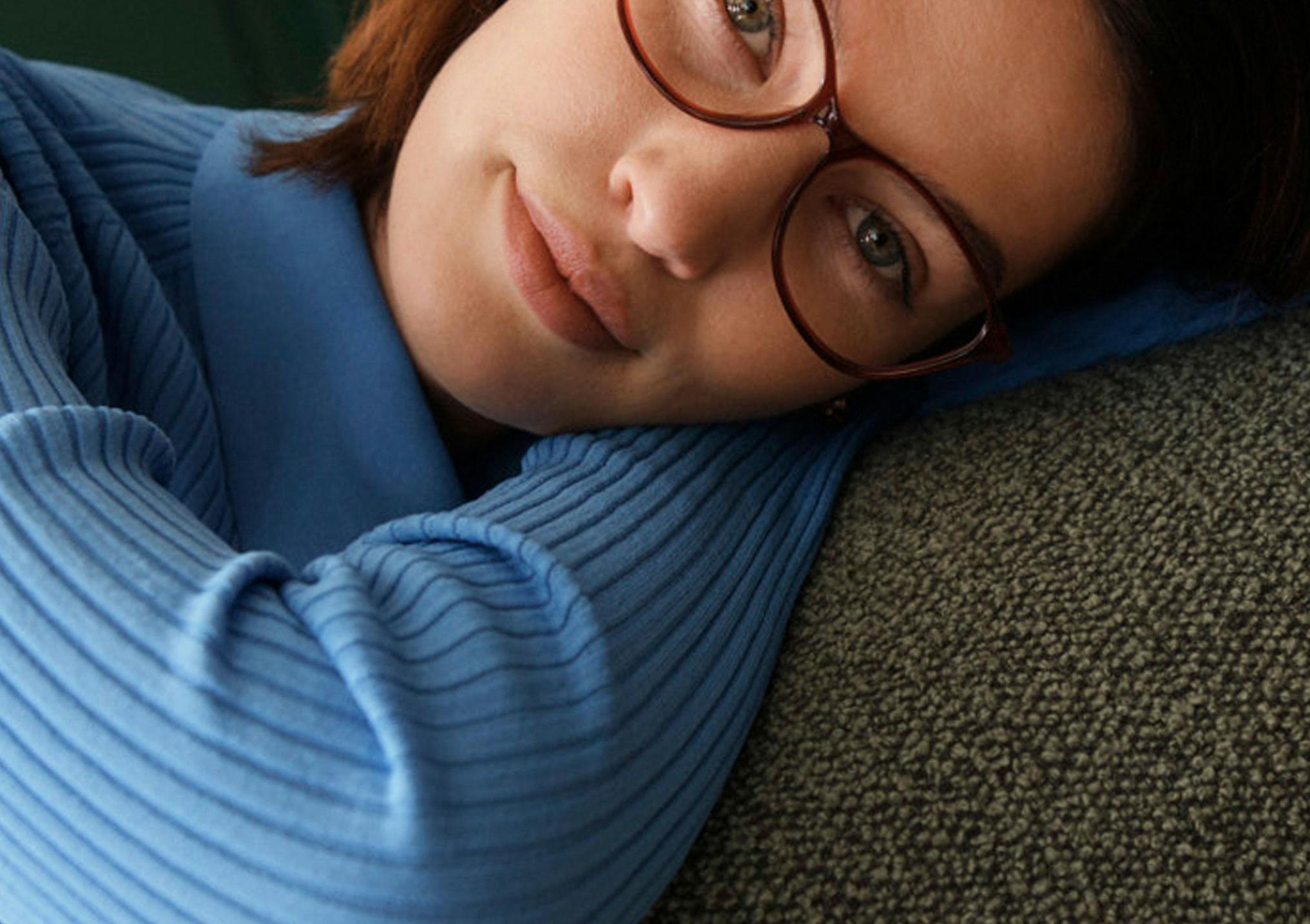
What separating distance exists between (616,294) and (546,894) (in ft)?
1.01

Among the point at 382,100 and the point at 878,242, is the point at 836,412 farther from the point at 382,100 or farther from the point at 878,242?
the point at 382,100

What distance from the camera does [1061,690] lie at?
56 centimetres

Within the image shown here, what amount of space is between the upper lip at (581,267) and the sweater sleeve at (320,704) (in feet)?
0.38

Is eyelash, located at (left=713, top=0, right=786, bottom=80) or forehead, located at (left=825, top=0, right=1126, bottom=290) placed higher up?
eyelash, located at (left=713, top=0, right=786, bottom=80)

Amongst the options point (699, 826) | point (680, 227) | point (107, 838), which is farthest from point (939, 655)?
point (107, 838)

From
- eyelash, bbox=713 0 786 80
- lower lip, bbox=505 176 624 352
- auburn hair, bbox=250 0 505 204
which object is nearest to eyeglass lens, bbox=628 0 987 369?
eyelash, bbox=713 0 786 80

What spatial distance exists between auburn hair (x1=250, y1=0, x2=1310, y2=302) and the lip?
0.20 meters

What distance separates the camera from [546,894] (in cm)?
47

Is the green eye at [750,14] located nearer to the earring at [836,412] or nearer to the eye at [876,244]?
the eye at [876,244]

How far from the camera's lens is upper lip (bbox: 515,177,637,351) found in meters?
0.63

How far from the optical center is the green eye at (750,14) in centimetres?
63

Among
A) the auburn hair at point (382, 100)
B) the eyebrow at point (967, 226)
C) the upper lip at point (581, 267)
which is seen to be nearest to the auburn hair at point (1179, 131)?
the auburn hair at point (382, 100)

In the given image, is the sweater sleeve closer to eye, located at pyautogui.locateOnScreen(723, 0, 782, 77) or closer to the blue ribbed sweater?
the blue ribbed sweater

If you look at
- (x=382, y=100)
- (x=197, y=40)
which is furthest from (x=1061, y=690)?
(x=197, y=40)
